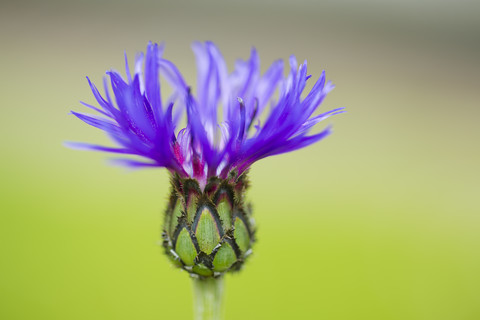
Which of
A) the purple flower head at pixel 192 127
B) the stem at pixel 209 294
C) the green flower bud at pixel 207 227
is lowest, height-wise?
the stem at pixel 209 294

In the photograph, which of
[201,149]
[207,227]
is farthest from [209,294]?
[201,149]

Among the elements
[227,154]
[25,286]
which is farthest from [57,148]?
[227,154]

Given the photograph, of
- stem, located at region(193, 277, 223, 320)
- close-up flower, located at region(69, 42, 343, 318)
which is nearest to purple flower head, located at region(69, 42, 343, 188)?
close-up flower, located at region(69, 42, 343, 318)

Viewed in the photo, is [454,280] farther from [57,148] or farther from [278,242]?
[57,148]

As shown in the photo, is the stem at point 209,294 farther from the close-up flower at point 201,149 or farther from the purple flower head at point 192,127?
the purple flower head at point 192,127

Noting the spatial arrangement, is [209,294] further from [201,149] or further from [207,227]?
[201,149]

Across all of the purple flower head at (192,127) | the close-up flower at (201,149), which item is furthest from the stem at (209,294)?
the purple flower head at (192,127)
